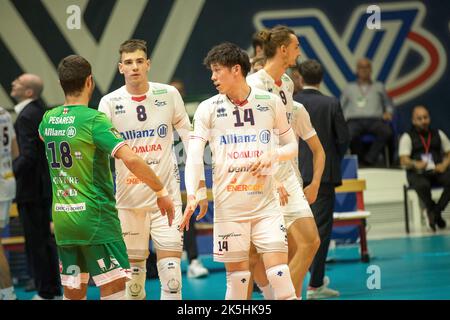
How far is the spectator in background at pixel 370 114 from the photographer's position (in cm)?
1466

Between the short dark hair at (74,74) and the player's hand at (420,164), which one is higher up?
the short dark hair at (74,74)

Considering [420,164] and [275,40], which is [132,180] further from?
[420,164]

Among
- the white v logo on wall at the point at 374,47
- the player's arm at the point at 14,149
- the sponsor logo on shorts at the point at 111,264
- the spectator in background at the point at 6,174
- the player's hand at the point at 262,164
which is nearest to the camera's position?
the sponsor logo on shorts at the point at 111,264

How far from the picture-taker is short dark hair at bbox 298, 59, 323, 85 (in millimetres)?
9062

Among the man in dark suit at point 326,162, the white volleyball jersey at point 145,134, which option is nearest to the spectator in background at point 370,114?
the man in dark suit at point 326,162

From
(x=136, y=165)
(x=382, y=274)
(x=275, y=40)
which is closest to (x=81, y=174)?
(x=136, y=165)

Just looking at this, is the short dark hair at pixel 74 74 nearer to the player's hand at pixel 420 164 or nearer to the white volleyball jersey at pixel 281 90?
the white volleyball jersey at pixel 281 90

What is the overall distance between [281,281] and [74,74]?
1872 mm

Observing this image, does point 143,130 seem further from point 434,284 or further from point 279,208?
point 434,284

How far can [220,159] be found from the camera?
22.1 feet

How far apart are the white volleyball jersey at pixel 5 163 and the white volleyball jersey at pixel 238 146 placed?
3385 mm

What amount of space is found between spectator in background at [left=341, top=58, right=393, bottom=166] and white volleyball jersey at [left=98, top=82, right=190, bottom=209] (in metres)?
7.55

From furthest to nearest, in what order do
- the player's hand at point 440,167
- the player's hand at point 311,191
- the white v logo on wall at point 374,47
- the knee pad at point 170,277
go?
the white v logo on wall at point 374,47 < the player's hand at point 440,167 < the player's hand at point 311,191 < the knee pad at point 170,277
